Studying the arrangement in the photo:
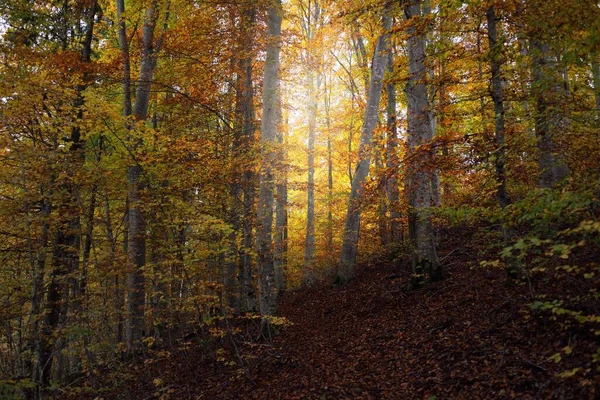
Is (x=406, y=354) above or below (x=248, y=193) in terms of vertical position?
below

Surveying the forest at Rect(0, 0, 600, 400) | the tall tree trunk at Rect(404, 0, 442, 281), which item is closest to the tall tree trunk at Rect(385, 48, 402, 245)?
the forest at Rect(0, 0, 600, 400)

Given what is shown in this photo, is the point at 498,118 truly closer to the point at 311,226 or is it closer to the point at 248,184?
the point at 248,184

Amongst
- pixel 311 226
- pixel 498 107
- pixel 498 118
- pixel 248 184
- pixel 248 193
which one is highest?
pixel 498 107

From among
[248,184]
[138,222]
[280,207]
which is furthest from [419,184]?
[138,222]

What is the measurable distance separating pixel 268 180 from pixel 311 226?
6.62m

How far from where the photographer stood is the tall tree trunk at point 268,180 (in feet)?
26.9

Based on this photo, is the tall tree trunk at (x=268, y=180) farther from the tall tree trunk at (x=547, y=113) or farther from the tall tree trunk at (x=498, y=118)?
the tall tree trunk at (x=547, y=113)

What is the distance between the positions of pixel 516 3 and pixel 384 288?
6583 millimetres

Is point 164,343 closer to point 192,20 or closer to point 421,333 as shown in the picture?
point 421,333

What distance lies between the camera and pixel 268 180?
873 centimetres

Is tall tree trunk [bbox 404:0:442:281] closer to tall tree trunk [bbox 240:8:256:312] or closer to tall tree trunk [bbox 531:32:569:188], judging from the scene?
tall tree trunk [bbox 531:32:569:188]

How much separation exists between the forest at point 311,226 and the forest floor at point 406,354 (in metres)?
0.04

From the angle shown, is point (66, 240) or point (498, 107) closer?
point (498, 107)

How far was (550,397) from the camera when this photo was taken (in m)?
3.72
